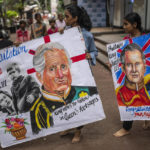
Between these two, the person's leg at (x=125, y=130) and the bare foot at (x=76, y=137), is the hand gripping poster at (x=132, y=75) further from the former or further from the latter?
the bare foot at (x=76, y=137)

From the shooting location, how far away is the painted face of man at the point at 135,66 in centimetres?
Result: 298

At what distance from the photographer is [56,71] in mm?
2998

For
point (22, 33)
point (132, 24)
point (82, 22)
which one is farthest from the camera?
point (22, 33)

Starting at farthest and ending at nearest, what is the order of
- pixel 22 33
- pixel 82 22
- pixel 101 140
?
pixel 22 33
pixel 101 140
pixel 82 22

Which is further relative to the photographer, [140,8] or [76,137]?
[140,8]

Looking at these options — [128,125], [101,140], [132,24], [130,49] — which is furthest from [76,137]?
[132,24]

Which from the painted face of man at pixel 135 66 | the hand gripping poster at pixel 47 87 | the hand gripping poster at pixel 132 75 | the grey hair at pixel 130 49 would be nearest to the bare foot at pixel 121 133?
the hand gripping poster at pixel 132 75

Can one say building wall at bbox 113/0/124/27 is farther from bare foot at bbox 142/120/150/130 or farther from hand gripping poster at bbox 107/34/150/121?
hand gripping poster at bbox 107/34/150/121

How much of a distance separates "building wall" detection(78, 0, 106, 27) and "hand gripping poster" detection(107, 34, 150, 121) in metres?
14.0

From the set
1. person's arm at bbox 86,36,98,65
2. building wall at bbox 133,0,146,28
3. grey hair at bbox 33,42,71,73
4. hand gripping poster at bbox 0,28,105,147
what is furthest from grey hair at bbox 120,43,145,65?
building wall at bbox 133,0,146,28

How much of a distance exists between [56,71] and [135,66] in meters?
1.04

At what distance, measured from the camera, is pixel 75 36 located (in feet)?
9.71

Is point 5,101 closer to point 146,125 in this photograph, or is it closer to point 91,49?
point 91,49

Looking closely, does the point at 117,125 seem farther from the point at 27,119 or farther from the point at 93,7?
the point at 93,7
